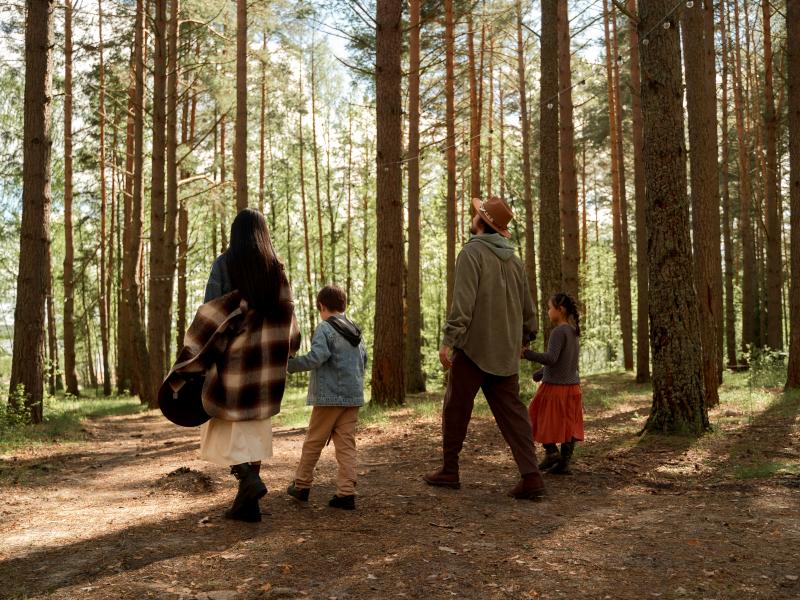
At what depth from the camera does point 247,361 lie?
15.4 feet

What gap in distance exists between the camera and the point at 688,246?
7.71 m

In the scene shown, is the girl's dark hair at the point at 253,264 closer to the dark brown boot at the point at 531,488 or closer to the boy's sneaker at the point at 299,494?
the boy's sneaker at the point at 299,494

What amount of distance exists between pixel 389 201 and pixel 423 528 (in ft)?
24.0

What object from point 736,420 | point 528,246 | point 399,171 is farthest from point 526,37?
point 736,420

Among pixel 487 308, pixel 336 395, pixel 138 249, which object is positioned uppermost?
pixel 138 249

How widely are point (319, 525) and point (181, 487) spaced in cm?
189

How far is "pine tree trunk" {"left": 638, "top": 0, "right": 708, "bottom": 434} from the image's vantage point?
7.60 meters

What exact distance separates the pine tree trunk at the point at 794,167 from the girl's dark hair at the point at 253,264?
35.2 ft

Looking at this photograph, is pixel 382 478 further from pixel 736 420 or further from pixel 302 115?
pixel 302 115

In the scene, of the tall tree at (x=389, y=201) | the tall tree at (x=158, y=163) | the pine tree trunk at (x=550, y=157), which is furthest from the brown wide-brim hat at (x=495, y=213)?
the tall tree at (x=158, y=163)

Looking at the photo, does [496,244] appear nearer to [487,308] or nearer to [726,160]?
[487,308]

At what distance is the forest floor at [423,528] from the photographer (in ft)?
11.8

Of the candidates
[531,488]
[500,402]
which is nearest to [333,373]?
[500,402]

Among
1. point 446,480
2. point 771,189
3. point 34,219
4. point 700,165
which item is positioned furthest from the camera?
point 771,189
